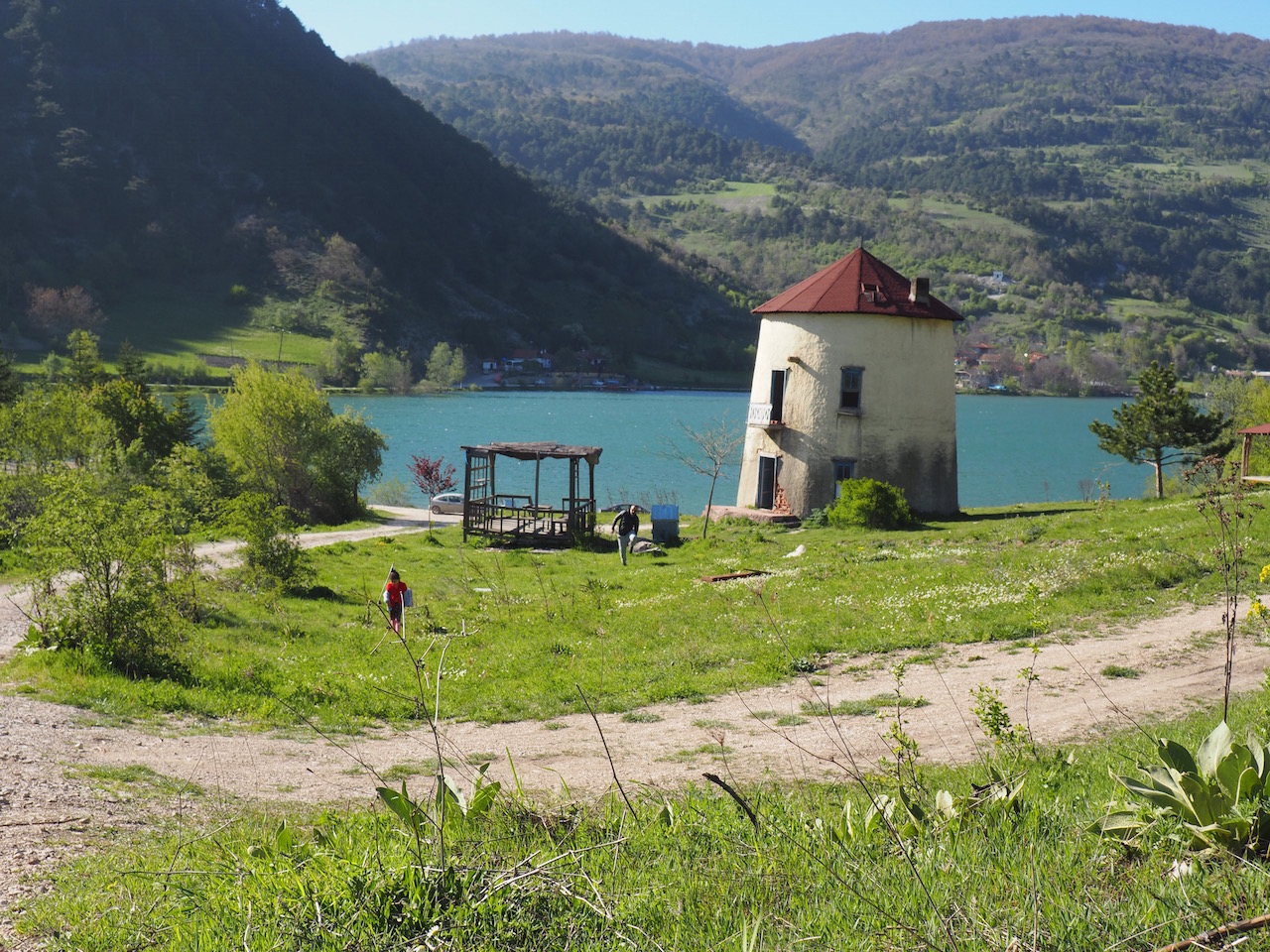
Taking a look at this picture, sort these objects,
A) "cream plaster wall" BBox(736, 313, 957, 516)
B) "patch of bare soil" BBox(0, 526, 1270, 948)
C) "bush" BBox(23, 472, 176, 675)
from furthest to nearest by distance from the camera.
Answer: "cream plaster wall" BBox(736, 313, 957, 516) → "bush" BBox(23, 472, 176, 675) → "patch of bare soil" BBox(0, 526, 1270, 948)

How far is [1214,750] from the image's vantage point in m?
4.81

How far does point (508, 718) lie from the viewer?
11484 mm

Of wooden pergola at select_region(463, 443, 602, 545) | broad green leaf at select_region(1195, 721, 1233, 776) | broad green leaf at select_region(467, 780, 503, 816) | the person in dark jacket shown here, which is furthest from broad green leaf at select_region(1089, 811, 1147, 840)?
wooden pergola at select_region(463, 443, 602, 545)

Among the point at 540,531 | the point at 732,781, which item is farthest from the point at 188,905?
the point at 540,531

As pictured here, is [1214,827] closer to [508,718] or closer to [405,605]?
[508,718]

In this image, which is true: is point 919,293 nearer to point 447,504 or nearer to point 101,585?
point 447,504

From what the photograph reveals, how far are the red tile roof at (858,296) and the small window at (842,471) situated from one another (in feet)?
17.2

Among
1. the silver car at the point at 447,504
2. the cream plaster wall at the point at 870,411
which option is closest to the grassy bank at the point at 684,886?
the cream plaster wall at the point at 870,411

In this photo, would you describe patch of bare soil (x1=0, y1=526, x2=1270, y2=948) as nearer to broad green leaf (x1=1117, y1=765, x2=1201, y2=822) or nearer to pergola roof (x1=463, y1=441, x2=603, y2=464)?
broad green leaf (x1=1117, y1=765, x2=1201, y2=822)

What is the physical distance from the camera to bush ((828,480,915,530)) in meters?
31.3

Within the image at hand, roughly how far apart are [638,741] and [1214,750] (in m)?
6.06

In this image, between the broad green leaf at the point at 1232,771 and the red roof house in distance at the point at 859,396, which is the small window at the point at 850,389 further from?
the broad green leaf at the point at 1232,771

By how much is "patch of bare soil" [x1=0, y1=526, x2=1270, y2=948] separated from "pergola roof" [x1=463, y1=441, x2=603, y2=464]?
21.2 meters

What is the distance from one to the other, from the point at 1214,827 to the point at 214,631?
1567 cm
